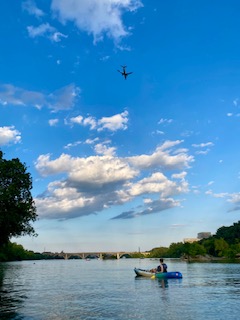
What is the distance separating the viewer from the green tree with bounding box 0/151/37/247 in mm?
54375

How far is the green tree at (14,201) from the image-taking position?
54.4 metres

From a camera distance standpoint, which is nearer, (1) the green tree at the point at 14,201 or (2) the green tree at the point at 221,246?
(1) the green tree at the point at 14,201

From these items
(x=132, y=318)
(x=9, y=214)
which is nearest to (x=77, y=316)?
(x=132, y=318)

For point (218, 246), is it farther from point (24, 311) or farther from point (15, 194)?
point (24, 311)

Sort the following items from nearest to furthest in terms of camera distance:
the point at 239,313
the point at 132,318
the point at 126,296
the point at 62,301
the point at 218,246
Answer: the point at 132,318 → the point at 239,313 → the point at 62,301 → the point at 126,296 → the point at 218,246

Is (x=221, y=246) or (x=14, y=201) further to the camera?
(x=221, y=246)

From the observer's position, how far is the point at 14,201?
56.9 meters

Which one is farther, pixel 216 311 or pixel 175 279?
pixel 175 279

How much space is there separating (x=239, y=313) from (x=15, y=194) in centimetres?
4030

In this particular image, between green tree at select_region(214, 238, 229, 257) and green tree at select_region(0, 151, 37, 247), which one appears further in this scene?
green tree at select_region(214, 238, 229, 257)

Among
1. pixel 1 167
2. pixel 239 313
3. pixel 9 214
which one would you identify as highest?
pixel 1 167

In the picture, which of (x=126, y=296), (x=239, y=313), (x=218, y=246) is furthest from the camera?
(x=218, y=246)

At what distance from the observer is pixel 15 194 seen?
56.6 metres

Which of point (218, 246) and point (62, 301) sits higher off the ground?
point (218, 246)
